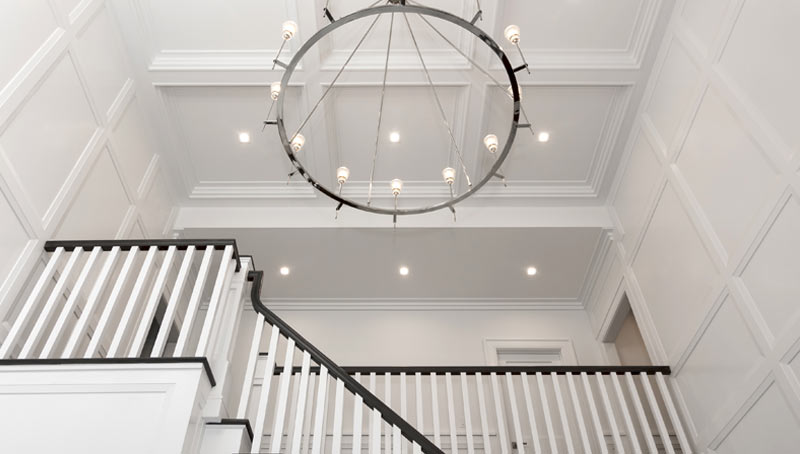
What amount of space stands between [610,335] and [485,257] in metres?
1.51

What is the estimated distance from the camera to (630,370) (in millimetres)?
4637

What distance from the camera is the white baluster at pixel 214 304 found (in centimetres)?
300

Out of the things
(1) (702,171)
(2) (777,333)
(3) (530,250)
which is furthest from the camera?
(3) (530,250)

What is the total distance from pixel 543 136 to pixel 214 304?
341 centimetres

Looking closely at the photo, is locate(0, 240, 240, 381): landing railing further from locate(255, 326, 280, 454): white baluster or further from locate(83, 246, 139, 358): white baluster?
locate(255, 326, 280, 454): white baluster

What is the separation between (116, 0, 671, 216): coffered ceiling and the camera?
459 cm

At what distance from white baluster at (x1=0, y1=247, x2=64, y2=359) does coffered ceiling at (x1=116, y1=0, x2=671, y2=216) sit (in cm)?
195

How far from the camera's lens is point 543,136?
17.4 ft

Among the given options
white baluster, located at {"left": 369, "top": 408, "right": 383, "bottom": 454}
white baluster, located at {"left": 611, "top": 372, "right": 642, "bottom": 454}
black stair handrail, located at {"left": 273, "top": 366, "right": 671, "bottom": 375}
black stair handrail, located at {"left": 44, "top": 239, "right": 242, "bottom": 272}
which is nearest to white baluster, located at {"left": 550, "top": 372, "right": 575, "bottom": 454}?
black stair handrail, located at {"left": 273, "top": 366, "right": 671, "bottom": 375}

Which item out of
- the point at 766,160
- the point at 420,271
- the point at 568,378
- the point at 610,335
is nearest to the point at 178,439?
the point at 568,378

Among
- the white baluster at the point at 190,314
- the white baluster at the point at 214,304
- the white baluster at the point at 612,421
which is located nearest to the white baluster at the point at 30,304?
the white baluster at the point at 190,314

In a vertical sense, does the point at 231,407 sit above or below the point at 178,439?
above

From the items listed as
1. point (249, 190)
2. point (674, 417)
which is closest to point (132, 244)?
point (249, 190)

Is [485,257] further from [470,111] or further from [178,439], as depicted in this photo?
[178,439]
